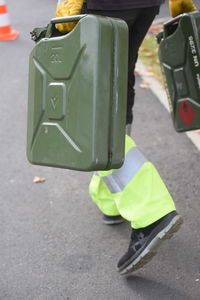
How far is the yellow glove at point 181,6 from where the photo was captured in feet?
9.63

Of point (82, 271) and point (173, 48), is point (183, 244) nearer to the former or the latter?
point (82, 271)

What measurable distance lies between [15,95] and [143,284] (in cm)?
329

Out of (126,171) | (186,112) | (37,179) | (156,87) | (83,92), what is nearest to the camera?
(83,92)

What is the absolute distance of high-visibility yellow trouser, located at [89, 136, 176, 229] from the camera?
8.84ft

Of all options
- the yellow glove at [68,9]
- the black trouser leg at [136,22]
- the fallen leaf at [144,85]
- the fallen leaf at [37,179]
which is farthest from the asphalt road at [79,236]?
the yellow glove at [68,9]

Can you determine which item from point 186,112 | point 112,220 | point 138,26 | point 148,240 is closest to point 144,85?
point 186,112

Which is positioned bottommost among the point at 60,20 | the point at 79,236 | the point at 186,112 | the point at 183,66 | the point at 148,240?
the point at 79,236

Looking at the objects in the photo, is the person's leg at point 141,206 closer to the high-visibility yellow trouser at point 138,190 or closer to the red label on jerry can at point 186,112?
the high-visibility yellow trouser at point 138,190

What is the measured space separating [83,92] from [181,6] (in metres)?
1.07

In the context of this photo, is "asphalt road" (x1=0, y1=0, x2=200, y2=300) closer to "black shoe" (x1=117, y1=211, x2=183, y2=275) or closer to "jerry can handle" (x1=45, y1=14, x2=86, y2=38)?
"black shoe" (x1=117, y1=211, x2=183, y2=275)

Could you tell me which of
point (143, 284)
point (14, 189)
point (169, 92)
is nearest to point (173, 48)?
point (169, 92)

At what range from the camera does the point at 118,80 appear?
7.16ft

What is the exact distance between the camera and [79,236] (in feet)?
10.5

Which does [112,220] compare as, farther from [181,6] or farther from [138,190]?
[181,6]
